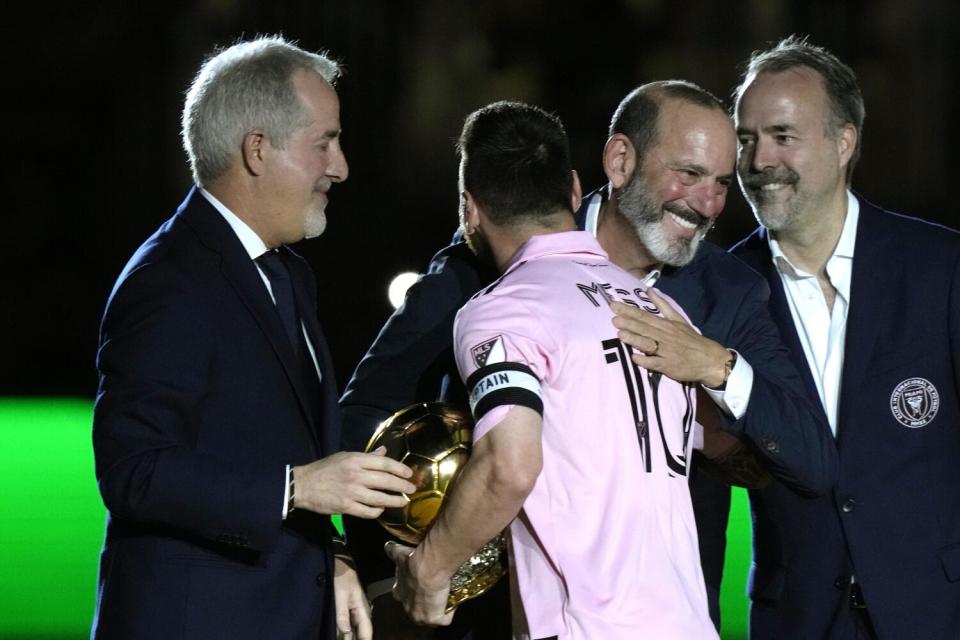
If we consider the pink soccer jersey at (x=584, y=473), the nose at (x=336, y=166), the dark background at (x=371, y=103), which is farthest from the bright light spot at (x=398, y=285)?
the pink soccer jersey at (x=584, y=473)

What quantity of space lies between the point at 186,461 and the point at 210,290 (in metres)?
0.35

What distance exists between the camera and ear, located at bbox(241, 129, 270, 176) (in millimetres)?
2656

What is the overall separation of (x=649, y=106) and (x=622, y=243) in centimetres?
35

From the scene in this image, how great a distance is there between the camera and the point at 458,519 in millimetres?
2424

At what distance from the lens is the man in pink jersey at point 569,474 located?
2334mm

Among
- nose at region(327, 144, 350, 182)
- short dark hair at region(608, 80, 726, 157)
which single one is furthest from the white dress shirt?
nose at region(327, 144, 350, 182)

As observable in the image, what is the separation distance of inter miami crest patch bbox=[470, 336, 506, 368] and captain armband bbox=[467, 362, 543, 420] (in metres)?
0.01

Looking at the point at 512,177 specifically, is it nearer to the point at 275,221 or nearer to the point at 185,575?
the point at 275,221

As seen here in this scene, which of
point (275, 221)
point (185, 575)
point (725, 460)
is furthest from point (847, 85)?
point (185, 575)

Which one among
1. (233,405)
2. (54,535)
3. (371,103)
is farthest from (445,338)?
(371,103)

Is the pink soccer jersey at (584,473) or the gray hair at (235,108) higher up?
the gray hair at (235,108)

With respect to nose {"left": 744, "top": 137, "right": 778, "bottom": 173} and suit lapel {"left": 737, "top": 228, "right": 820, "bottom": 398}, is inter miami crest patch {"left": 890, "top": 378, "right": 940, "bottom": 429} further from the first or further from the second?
nose {"left": 744, "top": 137, "right": 778, "bottom": 173}

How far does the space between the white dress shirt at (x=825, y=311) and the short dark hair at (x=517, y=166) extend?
1033 mm

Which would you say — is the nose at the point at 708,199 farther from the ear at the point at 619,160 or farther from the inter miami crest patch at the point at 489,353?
the inter miami crest patch at the point at 489,353
